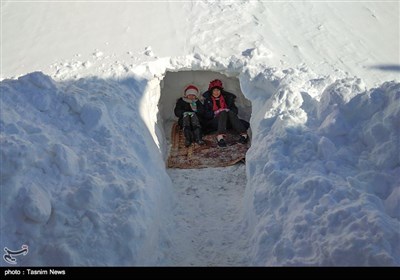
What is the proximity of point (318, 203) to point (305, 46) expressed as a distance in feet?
12.5

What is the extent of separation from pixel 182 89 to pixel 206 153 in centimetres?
134

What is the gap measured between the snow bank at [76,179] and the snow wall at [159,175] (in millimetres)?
12

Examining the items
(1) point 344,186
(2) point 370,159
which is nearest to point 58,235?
(1) point 344,186

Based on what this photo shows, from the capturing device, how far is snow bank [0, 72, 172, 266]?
13.0 ft

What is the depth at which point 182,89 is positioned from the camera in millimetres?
7707

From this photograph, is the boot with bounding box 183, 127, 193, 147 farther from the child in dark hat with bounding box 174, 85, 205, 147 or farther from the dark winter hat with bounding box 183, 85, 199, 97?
the dark winter hat with bounding box 183, 85, 199, 97

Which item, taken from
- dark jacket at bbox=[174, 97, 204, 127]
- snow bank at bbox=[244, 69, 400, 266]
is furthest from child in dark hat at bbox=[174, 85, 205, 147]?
snow bank at bbox=[244, 69, 400, 266]

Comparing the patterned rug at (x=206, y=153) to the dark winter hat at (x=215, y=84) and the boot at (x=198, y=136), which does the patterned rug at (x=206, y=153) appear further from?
the dark winter hat at (x=215, y=84)

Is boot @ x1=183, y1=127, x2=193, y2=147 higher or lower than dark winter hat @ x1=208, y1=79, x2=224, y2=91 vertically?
lower

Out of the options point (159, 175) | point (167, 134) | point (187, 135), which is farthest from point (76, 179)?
point (167, 134)

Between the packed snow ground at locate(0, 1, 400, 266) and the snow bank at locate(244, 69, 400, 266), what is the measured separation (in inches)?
0.6

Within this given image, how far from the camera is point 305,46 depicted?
Answer: 740 centimetres

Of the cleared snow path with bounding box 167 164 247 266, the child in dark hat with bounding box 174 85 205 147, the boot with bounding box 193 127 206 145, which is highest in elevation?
the child in dark hat with bounding box 174 85 205 147

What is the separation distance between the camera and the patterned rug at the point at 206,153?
6668 millimetres
